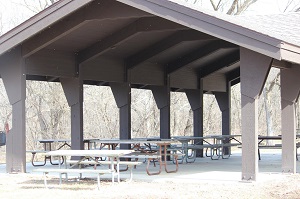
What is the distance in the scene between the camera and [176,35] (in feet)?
45.0

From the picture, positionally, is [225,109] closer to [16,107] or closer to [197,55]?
[197,55]

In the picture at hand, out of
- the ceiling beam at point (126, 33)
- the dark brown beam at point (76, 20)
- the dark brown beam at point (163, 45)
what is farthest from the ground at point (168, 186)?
the dark brown beam at point (163, 45)

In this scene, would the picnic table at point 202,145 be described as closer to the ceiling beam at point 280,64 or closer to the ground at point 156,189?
the ceiling beam at point 280,64

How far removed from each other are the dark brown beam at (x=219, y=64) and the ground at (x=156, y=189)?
21.1 feet

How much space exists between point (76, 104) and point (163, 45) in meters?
2.54

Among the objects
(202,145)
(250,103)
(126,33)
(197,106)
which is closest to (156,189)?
(250,103)

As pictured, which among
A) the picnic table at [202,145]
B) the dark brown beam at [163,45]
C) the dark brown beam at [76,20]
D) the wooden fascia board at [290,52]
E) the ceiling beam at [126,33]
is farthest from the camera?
the picnic table at [202,145]

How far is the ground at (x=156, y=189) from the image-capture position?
8734 mm

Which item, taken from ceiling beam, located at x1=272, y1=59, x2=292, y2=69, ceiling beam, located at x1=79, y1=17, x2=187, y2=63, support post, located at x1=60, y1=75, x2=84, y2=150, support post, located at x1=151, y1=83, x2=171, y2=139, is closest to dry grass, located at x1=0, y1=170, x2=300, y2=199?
ceiling beam, located at x1=272, y1=59, x2=292, y2=69

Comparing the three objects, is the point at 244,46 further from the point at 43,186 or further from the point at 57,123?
the point at 57,123

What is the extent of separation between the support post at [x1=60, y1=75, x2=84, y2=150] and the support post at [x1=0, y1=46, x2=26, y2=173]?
1659mm

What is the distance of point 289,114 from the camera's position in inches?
455

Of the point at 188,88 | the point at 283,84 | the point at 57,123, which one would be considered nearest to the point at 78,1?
the point at 283,84

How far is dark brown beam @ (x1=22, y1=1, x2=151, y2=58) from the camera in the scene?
10773 millimetres
